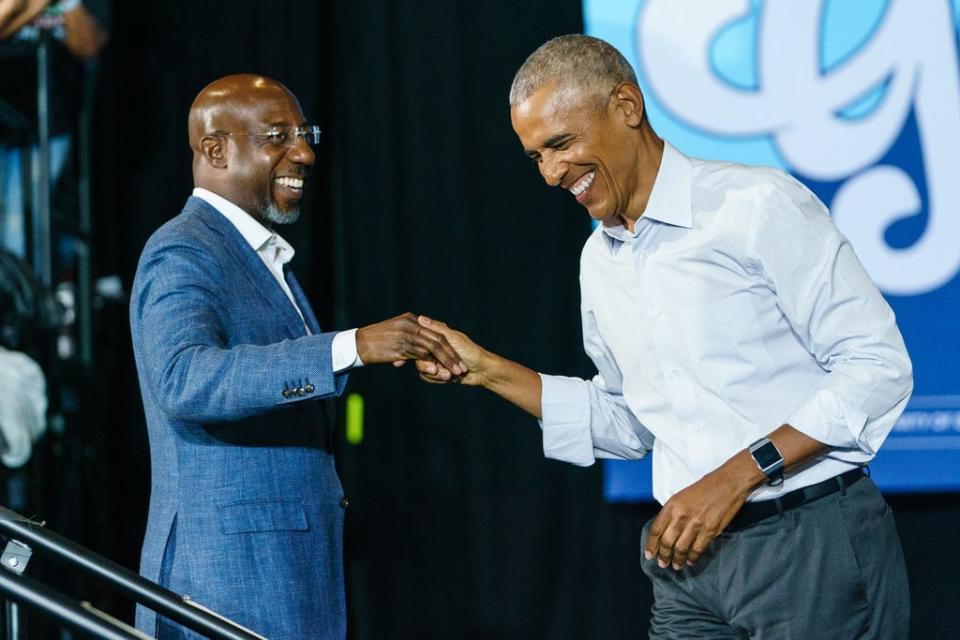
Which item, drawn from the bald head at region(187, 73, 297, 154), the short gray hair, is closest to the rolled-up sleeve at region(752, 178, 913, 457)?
the short gray hair

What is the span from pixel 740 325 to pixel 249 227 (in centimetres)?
105

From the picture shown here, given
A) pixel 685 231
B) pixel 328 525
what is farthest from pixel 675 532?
pixel 328 525

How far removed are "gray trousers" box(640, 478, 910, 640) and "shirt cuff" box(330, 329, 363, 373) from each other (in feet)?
2.47

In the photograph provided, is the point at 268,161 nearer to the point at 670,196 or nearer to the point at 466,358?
the point at 466,358

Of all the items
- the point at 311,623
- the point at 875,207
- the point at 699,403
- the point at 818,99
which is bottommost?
the point at 311,623

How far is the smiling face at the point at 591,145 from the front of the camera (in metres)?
2.20

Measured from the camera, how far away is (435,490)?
4051mm

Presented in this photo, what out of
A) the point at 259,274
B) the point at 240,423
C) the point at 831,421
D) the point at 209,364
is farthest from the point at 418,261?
the point at 831,421

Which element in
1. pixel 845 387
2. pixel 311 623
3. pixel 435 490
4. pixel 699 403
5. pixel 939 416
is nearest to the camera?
pixel 845 387

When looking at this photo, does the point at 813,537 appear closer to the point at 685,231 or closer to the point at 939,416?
the point at 685,231

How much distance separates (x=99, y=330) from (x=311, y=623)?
1999 mm

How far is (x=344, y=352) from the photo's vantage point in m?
2.13

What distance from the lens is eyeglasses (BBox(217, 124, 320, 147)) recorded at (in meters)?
2.56

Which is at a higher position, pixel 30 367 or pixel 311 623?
pixel 30 367
